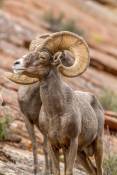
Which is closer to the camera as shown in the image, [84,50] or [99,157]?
[84,50]

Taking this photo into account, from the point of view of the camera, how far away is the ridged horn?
11.5m

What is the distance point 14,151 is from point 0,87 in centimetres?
433

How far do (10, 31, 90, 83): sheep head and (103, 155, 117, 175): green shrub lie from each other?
3417mm

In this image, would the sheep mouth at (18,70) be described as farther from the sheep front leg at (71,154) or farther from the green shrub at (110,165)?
the green shrub at (110,165)

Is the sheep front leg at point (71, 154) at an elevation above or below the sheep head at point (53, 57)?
below

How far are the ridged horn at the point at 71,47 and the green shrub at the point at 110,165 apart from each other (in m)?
3.39

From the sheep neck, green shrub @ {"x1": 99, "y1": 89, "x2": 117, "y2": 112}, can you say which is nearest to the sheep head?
the sheep neck

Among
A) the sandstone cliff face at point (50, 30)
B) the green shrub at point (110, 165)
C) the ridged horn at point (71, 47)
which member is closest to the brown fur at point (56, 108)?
the ridged horn at point (71, 47)

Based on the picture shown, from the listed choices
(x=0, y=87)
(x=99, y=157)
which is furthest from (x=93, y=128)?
(x=0, y=87)

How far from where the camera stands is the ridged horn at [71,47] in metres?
11.5

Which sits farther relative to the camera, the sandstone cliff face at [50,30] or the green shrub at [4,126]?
the sandstone cliff face at [50,30]

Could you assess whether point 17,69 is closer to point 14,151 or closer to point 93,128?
point 93,128

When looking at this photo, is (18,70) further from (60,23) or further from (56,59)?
(60,23)

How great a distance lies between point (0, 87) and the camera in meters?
19.4
